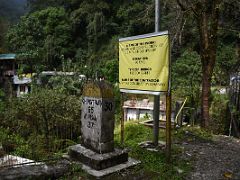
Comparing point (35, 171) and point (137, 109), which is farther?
point (137, 109)

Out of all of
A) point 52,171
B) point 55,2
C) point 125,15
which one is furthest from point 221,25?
point 55,2

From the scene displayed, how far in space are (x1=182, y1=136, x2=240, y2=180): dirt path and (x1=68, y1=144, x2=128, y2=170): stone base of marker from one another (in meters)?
1.26

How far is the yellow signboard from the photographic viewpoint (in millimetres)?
4969

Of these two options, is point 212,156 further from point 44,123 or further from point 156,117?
point 44,123

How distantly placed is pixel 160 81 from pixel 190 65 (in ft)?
38.9

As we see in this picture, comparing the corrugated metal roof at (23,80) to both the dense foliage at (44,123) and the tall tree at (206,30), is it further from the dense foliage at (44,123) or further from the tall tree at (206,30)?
the tall tree at (206,30)

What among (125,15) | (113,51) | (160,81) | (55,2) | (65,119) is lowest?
(65,119)

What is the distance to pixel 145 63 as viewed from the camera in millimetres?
5363

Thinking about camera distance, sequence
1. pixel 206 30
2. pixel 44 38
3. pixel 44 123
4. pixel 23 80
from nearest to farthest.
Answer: pixel 44 123 → pixel 206 30 → pixel 23 80 → pixel 44 38

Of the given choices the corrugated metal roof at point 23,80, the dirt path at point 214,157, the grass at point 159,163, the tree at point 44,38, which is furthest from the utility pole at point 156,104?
the tree at point 44,38

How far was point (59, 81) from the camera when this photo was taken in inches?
629

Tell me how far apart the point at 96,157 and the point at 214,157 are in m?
2.58

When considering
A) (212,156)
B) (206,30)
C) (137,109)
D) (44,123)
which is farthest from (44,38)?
(212,156)

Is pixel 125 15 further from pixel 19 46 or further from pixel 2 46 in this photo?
pixel 2 46
